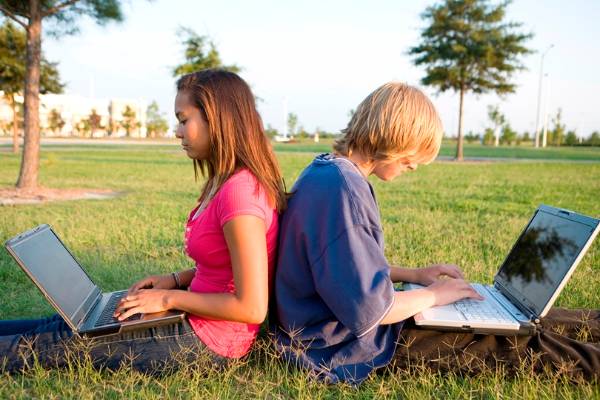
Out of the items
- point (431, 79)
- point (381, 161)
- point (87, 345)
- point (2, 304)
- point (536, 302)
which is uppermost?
point (431, 79)

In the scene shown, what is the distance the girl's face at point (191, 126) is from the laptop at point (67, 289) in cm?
74

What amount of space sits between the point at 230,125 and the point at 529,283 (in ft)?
5.44

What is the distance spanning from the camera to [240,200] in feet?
7.52

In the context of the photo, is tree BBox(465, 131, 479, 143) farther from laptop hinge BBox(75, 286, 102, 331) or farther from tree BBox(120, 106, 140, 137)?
laptop hinge BBox(75, 286, 102, 331)

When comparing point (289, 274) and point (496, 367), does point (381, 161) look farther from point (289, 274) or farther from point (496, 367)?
point (496, 367)

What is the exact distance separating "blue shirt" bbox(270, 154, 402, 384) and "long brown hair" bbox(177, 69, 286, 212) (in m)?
0.20

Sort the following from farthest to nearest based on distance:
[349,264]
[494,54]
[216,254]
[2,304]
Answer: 1. [494,54]
2. [2,304]
3. [216,254]
4. [349,264]

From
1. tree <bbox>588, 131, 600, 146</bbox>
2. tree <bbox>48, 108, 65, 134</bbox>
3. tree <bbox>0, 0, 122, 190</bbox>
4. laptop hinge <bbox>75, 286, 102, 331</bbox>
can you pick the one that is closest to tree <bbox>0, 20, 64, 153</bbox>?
tree <bbox>0, 0, 122, 190</bbox>

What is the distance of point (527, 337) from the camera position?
255 cm

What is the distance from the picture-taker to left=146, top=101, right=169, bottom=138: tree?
75.3 meters

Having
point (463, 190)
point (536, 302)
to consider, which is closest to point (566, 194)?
point (463, 190)

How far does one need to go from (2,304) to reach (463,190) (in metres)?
9.92

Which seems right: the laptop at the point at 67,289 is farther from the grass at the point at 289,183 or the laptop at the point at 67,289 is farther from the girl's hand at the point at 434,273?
the girl's hand at the point at 434,273

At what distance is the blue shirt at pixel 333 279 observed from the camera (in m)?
2.23
